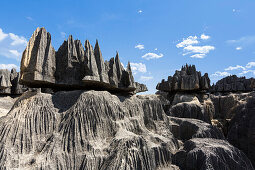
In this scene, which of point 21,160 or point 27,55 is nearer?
point 21,160

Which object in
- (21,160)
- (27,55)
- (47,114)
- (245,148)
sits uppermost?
(27,55)

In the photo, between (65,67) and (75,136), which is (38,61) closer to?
(65,67)

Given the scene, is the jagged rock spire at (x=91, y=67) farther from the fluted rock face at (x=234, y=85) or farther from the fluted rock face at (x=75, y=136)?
the fluted rock face at (x=234, y=85)

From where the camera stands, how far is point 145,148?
10.9m

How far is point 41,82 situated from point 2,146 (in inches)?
184

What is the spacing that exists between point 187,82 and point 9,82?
35.0 meters

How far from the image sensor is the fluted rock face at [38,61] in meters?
11.4

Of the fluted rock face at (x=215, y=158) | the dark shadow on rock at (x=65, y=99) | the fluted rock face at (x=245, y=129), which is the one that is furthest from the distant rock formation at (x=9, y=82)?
the fluted rock face at (x=245, y=129)

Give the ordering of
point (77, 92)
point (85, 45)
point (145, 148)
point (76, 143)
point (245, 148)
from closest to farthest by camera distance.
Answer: point (76, 143) → point (145, 148) → point (77, 92) → point (85, 45) → point (245, 148)

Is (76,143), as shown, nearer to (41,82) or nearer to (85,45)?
(41,82)

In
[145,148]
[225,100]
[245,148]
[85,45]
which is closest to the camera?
[145,148]

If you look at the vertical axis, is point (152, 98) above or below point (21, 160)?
above

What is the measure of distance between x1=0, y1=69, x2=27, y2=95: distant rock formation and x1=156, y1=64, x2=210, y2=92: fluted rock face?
29577 mm

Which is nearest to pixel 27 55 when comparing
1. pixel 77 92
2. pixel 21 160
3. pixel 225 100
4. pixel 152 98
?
pixel 77 92
